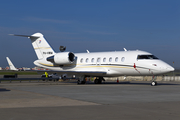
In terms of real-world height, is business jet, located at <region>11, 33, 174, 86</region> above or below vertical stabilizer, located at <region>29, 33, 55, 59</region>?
below

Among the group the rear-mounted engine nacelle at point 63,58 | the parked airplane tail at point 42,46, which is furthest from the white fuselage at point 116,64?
the parked airplane tail at point 42,46

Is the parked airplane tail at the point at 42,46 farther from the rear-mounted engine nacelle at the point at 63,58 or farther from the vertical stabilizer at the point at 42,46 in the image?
the rear-mounted engine nacelle at the point at 63,58

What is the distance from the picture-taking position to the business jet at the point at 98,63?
80.4 feet

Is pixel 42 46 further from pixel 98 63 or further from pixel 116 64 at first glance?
pixel 116 64

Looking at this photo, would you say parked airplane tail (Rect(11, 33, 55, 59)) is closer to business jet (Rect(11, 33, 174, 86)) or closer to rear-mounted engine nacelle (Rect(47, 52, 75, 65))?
business jet (Rect(11, 33, 174, 86))

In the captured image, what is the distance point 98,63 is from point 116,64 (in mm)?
2409

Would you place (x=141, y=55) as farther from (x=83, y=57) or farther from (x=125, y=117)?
(x=125, y=117)

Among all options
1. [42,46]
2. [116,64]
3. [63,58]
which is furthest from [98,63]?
[42,46]

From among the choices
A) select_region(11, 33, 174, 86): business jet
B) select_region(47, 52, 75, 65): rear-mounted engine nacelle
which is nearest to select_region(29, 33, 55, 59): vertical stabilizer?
select_region(11, 33, 174, 86): business jet

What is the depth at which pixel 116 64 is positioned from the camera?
26.2 m

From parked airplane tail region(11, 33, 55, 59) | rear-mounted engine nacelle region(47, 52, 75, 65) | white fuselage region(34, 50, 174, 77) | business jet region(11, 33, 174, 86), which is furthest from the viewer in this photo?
parked airplane tail region(11, 33, 55, 59)

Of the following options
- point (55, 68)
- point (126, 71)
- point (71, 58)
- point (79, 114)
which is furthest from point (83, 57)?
point (79, 114)

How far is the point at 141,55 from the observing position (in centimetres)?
2514

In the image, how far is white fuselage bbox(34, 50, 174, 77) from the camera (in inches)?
953
